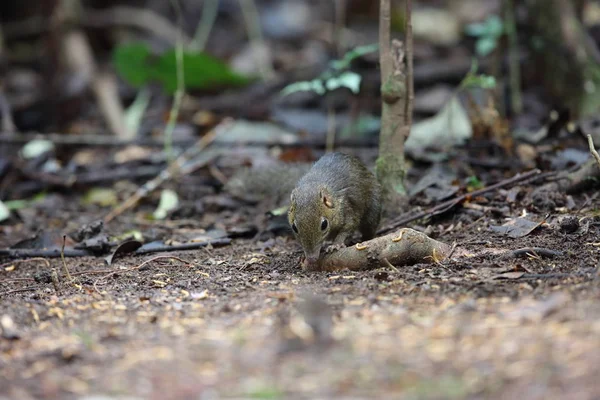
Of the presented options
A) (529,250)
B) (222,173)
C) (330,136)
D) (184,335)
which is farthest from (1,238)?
(529,250)

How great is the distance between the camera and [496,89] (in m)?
7.68

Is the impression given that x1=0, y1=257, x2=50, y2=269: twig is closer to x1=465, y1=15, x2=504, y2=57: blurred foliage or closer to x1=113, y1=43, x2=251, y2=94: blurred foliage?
x1=113, y1=43, x2=251, y2=94: blurred foliage

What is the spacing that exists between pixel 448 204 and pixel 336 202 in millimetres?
858

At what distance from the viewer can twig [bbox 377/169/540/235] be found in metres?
5.77

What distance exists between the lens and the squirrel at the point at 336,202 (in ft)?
17.7

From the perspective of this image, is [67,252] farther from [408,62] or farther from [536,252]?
[536,252]

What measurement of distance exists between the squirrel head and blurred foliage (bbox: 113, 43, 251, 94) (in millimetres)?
4485

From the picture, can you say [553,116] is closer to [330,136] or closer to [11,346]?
[330,136]

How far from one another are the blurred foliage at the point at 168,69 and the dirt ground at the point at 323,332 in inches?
196

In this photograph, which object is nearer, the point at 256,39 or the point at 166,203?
the point at 166,203

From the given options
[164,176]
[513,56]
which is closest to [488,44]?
[513,56]

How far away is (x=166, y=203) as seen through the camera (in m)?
7.23

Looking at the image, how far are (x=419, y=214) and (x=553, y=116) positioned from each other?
225 centimetres

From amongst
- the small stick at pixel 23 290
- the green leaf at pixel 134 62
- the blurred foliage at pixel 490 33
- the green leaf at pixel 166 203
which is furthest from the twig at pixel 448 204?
the green leaf at pixel 134 62
